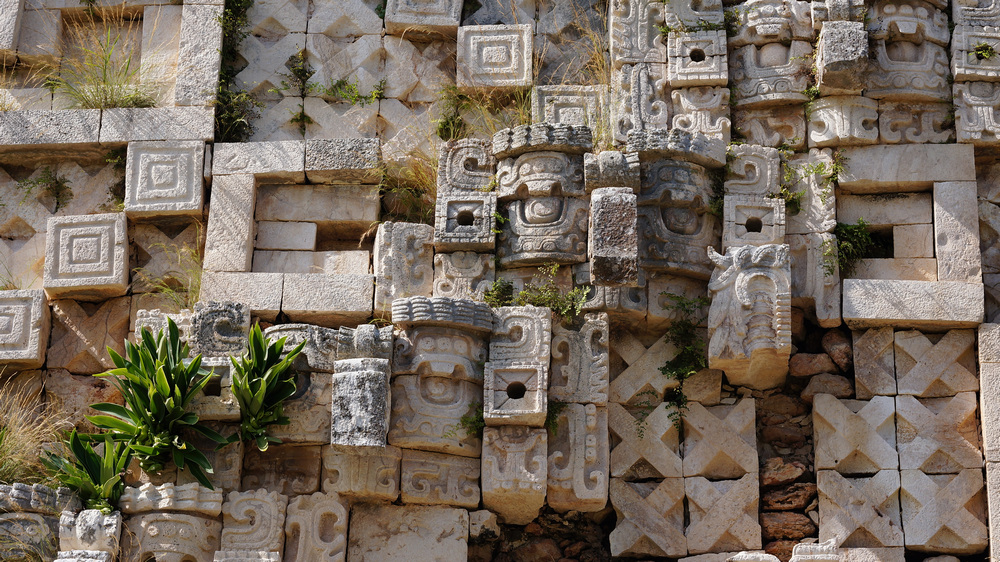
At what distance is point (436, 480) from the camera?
802cm

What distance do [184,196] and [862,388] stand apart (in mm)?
4868

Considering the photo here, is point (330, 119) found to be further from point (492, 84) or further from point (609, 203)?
point (609, 203)

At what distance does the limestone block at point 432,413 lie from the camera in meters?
7.93

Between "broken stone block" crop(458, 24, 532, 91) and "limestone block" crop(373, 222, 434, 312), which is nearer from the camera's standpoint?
"limestone block" crop(373, 222, 434, 312)

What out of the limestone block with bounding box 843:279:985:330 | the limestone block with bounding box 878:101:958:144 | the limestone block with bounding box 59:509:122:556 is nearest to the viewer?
the limestone block with bounding box 59:509:122:556

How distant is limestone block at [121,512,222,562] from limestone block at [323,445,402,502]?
0.84 metres

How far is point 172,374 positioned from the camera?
776 centimetres

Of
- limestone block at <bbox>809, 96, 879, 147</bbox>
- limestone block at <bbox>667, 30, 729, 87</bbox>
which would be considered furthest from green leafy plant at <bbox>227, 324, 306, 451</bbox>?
limestone block at <bbox>809, 96, 879, 147</bbox>

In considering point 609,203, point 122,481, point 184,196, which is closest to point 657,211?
point 609,203

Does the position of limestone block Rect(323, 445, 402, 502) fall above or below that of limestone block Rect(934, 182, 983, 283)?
below

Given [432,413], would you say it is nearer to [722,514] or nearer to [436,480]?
[436,480]

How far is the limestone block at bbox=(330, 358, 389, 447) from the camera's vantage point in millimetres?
7668

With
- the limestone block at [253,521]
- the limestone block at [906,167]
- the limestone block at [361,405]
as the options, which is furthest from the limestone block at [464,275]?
the limestone block at [906,167]

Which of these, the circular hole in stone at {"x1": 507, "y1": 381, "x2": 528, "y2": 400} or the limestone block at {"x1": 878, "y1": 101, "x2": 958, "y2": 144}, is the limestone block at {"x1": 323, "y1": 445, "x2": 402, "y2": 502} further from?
the limestone block at {"x1": 878, "y1": 101, "x2": 958, "y2": 144}
